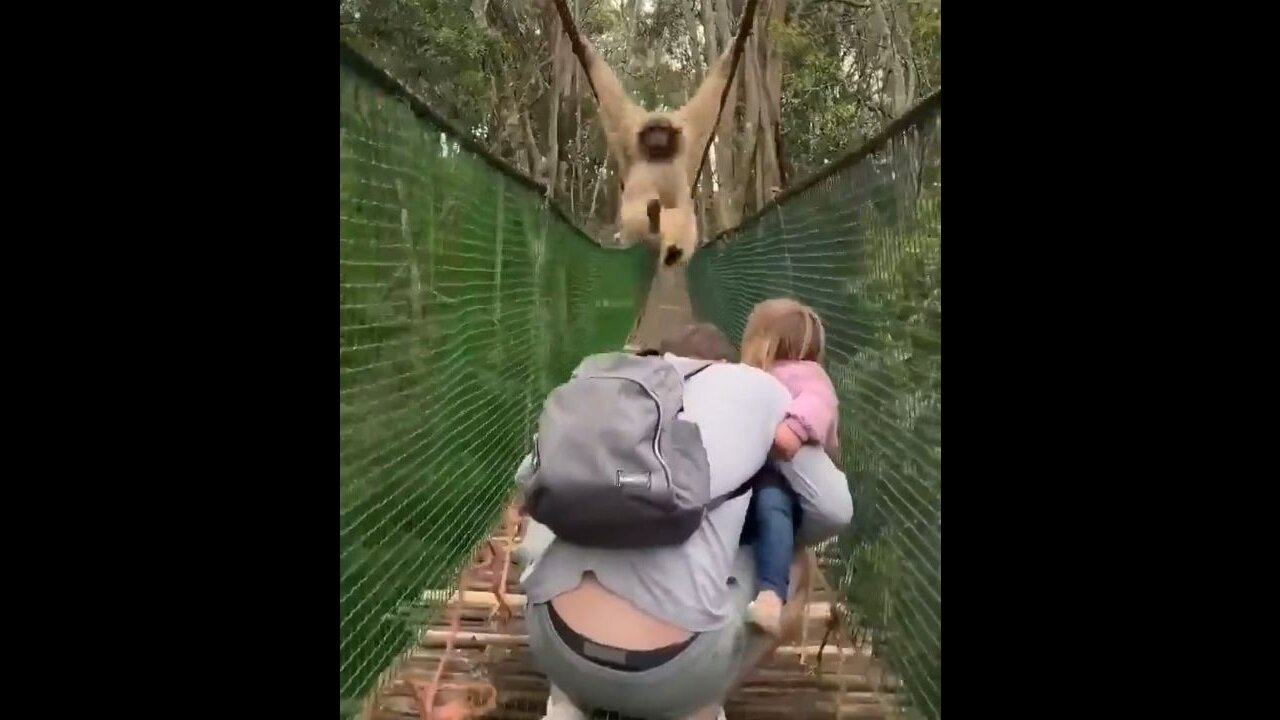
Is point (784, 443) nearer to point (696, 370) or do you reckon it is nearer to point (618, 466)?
point (696, 370)

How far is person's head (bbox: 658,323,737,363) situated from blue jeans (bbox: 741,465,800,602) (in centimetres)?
28

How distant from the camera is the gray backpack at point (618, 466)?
1.39m

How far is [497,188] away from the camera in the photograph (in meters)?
2.51

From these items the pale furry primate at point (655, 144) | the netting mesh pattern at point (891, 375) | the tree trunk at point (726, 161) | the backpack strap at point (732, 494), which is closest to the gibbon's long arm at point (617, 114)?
the pale furry primate at point (655, 144)

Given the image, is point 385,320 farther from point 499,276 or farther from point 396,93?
point 499,276

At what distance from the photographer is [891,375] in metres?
1.92

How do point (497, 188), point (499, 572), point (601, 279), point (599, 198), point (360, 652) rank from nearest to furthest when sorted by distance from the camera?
point (360, 652), point (499, 572), point (497, 188), point (601, 279), point (599, 198)

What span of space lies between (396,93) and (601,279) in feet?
10.9

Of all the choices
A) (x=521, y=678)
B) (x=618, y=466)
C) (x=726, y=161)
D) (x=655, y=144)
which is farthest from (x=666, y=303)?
(x=618, y=466)

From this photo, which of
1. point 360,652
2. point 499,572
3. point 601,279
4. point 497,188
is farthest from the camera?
point 601,279

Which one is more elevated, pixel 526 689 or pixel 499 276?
pixel 499 276

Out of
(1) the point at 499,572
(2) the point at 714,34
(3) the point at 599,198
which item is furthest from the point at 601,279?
(3) the point at 599,198

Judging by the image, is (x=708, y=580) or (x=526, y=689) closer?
(x=708, y=580)

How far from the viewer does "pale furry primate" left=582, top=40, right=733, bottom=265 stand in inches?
209
